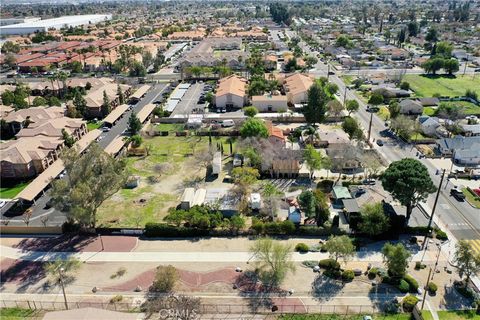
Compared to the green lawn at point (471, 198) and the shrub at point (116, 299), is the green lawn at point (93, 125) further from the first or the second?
the green lawn at point (471, 198)

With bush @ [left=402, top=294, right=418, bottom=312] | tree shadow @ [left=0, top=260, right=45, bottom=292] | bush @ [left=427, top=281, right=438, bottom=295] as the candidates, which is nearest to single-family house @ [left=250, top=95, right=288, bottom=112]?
bush @ [left=427, top=281, right=438, bottom=295]

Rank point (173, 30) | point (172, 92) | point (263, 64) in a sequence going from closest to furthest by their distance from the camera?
point (172, 92) < point (263, 64) < point (173, 30)

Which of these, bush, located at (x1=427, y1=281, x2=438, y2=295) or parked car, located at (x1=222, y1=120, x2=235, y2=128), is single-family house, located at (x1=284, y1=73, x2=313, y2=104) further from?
bush, located at (x1=427, y1=281, x2=438, y2=295)

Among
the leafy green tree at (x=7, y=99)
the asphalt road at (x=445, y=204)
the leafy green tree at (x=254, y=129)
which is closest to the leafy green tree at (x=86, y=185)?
the leafy green tree at (x=254, y=129)

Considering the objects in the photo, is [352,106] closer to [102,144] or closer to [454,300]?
[102,144]

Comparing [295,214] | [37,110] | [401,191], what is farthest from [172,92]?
[401,191]

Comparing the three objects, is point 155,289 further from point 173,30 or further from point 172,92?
point 173,30
